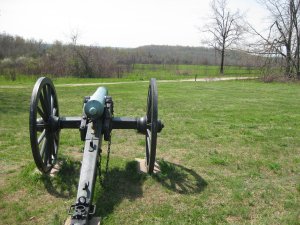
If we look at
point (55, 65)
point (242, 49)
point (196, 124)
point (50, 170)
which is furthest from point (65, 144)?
point (55, 65)

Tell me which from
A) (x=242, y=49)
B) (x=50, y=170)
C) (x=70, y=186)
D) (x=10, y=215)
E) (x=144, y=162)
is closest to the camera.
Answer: (x=10, y=215)

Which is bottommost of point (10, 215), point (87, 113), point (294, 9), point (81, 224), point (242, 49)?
point (10, 215)

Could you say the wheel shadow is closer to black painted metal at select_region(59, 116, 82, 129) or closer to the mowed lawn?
the mowed lawn

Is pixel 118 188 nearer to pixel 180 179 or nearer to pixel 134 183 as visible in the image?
pixel 134 183

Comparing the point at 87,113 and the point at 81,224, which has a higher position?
the point at 87,113

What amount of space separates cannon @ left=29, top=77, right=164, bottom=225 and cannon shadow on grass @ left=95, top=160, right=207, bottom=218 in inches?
11.7

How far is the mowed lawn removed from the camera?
4.16 m

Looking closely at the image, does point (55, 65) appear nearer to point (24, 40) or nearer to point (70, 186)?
point (24, 40)

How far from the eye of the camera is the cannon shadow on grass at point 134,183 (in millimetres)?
4402

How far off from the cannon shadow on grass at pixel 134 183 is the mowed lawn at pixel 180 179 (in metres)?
0.01

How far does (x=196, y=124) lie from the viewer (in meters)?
9.59

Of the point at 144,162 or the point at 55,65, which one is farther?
the point at 55,65

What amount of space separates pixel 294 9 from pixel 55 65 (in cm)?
2205

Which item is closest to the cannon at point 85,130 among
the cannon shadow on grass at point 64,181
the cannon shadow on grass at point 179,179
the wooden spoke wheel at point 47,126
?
the wooden spoke wheel at point 47,126
